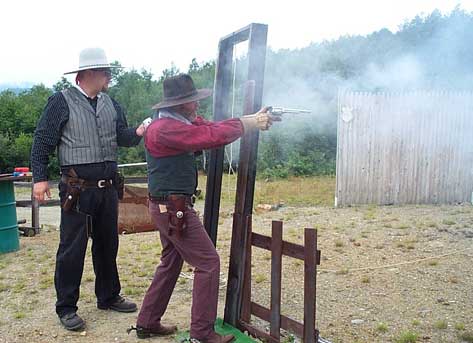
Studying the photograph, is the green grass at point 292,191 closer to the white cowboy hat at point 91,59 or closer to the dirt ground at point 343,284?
the dirt ground at point 343,284

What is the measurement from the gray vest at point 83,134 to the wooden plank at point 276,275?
1.51m

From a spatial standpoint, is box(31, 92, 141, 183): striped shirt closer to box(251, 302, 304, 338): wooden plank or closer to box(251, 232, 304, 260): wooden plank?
box(251, 232, 304, 260): wooden plank

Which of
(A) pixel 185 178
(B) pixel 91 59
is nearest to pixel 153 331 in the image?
(A) pixel 185 178

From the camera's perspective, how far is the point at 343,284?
4977mm

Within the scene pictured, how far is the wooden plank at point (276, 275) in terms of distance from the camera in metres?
3.54

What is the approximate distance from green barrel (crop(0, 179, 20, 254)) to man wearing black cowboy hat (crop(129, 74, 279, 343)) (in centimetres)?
382

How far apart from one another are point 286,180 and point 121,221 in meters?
8.81

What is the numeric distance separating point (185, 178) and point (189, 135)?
0.34 m

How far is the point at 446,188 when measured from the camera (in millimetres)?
9797

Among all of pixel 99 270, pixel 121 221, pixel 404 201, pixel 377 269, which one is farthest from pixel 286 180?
pixel 99 270

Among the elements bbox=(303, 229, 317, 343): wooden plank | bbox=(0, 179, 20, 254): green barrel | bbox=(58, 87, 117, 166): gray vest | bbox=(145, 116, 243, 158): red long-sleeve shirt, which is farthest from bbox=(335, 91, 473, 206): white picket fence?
bbox=(303, 229, 317, 343): wooden plank

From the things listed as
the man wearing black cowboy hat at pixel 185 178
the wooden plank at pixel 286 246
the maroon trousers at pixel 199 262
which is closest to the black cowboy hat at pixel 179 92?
the man wearing black cowboy hat at pixel 185 178

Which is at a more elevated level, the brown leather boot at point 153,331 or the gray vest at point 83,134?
the gray vest at point 83,134

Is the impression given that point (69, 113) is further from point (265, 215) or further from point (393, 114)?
point (393, 114)
